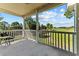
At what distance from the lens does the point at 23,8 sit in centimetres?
462

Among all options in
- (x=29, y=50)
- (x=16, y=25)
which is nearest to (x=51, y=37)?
(x=29, y=50)

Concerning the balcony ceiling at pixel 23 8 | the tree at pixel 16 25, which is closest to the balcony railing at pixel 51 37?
the tree at pixel 16 25

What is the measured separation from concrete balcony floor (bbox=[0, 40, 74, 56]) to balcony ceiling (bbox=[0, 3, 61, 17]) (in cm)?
79

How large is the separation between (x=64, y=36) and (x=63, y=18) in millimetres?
483

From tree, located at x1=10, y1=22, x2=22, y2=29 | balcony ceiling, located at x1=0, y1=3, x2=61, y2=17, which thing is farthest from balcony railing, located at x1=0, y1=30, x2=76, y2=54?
balcony ceiling, located at x1=0, y1=3, x2=61, y2=17

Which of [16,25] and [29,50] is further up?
[16,25]

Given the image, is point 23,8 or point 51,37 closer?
point 23,8

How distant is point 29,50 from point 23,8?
3.74ft

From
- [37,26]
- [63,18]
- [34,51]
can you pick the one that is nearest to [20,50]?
[34,51]

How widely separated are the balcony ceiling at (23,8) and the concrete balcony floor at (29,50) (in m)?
0.79

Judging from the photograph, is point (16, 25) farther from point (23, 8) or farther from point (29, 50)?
point (29, 50)

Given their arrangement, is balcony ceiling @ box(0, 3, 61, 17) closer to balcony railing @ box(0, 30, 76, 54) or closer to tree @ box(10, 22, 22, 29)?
tree @ box(10, 22, 22, 29)

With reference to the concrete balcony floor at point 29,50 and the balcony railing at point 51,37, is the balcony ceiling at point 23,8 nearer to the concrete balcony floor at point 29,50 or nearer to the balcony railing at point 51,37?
the balcony railing at point 51,37

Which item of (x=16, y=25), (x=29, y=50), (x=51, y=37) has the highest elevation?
(x=16, y=25)
